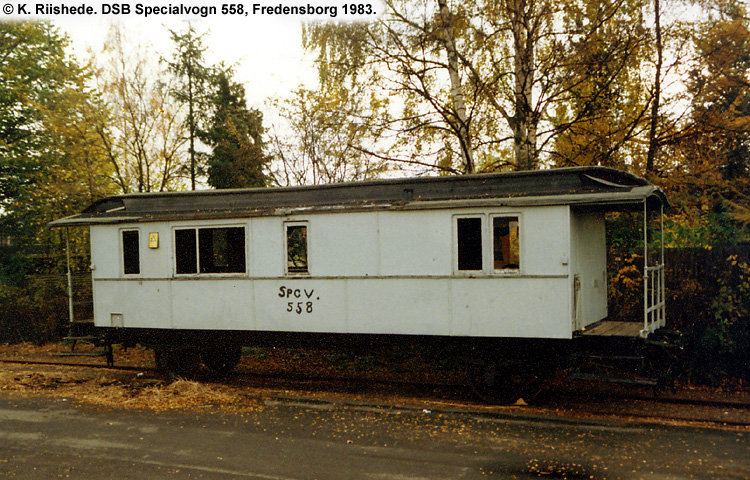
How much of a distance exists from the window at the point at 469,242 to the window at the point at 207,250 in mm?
3881

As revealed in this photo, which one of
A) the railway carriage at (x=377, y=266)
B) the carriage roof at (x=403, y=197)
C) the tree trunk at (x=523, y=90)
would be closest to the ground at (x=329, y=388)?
the railway carriage at (x=377, y=266)

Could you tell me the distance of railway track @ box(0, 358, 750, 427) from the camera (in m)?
8.47

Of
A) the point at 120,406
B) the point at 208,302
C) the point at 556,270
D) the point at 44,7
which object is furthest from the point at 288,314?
the point at 44,7

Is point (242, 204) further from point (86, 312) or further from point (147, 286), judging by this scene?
point (86, 312)

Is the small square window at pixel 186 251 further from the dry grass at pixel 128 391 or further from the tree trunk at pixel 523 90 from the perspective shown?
the tree trunk at pixel 523 90

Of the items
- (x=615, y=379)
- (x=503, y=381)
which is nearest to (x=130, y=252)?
(x=503, y=381)

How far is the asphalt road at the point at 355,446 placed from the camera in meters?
6.31

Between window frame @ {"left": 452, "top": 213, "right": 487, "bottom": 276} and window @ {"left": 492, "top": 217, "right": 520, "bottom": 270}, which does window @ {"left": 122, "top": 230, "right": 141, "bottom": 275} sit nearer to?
window frame @ {"left": 452, "top": 213, "right": 487, "bottom": 276}

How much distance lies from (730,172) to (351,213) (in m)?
11.9

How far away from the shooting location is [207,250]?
434 inches

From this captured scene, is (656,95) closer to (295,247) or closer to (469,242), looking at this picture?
(469,242)

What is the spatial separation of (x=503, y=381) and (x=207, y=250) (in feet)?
17.9

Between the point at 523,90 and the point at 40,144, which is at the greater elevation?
the point at 40,144

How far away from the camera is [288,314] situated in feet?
33.9
